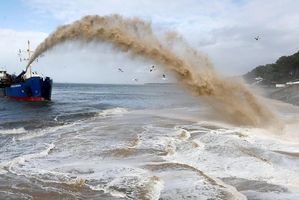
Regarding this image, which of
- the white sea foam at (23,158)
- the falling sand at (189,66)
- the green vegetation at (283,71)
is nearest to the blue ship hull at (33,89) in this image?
the falling sand at (189,66)

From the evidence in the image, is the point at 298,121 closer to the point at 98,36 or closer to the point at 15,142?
the point at 98,36

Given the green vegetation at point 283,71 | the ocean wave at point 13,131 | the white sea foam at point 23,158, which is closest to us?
the white sea foam at point 23,158

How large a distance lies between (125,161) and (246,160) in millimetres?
3647

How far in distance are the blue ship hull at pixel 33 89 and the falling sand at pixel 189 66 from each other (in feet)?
85.9

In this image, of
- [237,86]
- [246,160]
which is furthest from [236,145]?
→ [237,86]

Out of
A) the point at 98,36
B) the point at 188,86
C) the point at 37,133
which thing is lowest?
the point at 37,133

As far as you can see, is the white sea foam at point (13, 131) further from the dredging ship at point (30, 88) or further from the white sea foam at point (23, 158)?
the dredging ship at point (30, 88)

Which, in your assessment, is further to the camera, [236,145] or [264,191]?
[236,145]

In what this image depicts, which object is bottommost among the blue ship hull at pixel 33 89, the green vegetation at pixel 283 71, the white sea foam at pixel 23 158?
the white sea foam at pixel 23 158

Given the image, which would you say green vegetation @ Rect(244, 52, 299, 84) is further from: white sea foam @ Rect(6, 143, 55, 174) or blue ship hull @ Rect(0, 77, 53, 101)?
white sea foam @ Rect(6, 143, 55, 174)

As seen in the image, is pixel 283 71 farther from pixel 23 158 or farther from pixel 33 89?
pixel 23 158

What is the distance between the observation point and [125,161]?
13031 mm

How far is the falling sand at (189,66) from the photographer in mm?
23156

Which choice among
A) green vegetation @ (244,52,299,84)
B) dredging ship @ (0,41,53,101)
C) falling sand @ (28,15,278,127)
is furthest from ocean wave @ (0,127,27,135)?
green vegetation @ (244,52,299,84)
